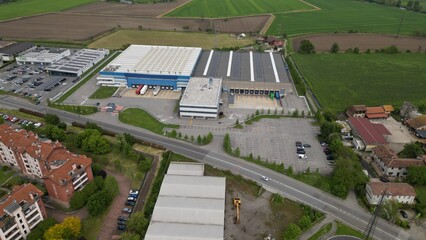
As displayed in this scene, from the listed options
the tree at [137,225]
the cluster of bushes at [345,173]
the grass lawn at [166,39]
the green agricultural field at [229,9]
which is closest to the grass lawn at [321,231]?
the cluster of bushes at [345,173]

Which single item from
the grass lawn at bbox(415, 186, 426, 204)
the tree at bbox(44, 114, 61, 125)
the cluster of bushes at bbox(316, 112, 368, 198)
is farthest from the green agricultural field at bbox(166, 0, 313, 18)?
the grass lawn at bbox(415, 186, 426, 204)

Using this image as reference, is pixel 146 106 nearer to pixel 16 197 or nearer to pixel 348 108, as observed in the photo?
pixel 16 197

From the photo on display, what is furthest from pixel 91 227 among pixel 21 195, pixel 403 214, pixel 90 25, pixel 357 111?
pixel 90 25

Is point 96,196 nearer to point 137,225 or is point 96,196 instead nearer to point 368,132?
point 137,225

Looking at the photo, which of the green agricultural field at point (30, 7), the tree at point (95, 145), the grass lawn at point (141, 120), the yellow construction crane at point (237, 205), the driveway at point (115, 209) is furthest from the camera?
the green agricultural field at point (30, 7)

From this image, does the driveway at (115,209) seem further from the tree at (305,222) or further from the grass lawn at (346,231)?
the grass lawn at (346,231)

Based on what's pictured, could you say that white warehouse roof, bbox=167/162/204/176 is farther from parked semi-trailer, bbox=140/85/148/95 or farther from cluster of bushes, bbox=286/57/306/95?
cluster of bushes, bbox=286/57/306/95
